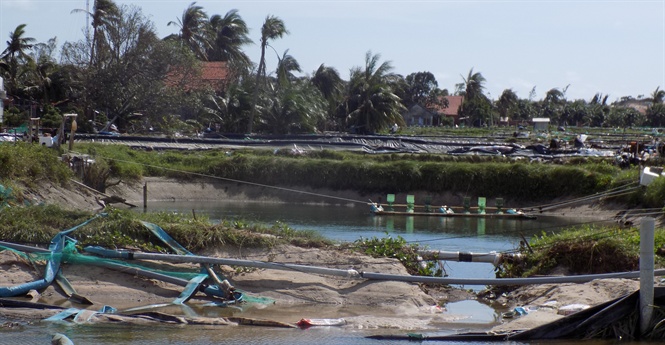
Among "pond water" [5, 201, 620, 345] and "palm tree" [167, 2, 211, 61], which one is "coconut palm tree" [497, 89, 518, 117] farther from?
"pond water" [5, 201, 620, 345]

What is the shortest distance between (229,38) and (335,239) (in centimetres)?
6375

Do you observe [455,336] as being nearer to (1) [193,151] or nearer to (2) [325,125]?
(1) [193,151]

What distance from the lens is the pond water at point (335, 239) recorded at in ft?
42.0

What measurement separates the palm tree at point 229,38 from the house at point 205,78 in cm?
391

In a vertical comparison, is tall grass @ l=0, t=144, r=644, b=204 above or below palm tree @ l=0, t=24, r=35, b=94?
below

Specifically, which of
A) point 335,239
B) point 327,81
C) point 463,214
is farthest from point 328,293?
point 327,81

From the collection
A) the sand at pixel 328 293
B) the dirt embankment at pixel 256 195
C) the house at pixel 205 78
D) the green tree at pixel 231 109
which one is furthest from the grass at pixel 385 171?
the sand at pixel 328 293

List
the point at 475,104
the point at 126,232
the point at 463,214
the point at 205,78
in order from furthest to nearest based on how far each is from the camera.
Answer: the point at 475,104
the point at 205,78
the point at 463,214
the point at 126,232

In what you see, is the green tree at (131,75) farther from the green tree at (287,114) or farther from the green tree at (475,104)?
the green tree at (475,104)

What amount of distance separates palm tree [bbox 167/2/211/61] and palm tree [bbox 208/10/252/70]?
1062 mm

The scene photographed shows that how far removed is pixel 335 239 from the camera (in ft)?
77.6

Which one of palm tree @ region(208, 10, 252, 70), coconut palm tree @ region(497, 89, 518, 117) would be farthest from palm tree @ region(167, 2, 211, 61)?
coconut palm tree @ region(497, 89, 518, 117)

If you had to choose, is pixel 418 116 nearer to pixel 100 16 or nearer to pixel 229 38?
pixel 229 38

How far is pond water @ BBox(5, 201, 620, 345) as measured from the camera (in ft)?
42.0
